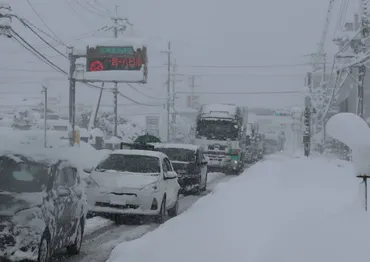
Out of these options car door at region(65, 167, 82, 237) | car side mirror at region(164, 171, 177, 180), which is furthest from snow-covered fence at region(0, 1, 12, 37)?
car door at region(65, 167, 82, 237)

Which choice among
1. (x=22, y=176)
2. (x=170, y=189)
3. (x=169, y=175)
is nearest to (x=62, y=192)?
(x=22, y=176)

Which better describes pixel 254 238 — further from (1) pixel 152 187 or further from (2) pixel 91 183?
(2) pixel 91 183

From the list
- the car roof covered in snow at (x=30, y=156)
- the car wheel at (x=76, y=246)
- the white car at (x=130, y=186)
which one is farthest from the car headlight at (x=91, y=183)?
the car roof covered in snow at (x=30, y=156)

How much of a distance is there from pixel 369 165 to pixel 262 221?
315 centimetres

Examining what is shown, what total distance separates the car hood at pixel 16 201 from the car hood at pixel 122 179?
587 cm

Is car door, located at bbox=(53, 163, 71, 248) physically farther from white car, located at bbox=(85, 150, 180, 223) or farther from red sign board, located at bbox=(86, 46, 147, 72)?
red sign board, located at bbox=(86, 46, 147, 72)

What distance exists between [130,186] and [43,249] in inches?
241

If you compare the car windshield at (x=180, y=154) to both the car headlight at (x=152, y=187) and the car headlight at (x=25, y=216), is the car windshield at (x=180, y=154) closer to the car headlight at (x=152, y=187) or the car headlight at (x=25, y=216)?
the car headlight at (x=152, y=187)

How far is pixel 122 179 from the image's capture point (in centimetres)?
1514

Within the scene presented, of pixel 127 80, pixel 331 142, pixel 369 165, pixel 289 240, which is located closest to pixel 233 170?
pixel 127 80

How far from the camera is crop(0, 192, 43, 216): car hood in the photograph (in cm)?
860

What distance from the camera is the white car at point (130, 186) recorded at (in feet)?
48.5

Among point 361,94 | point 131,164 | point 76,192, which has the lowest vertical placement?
point 76,192

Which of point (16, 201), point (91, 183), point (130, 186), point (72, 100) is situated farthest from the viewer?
point (72, 100)
